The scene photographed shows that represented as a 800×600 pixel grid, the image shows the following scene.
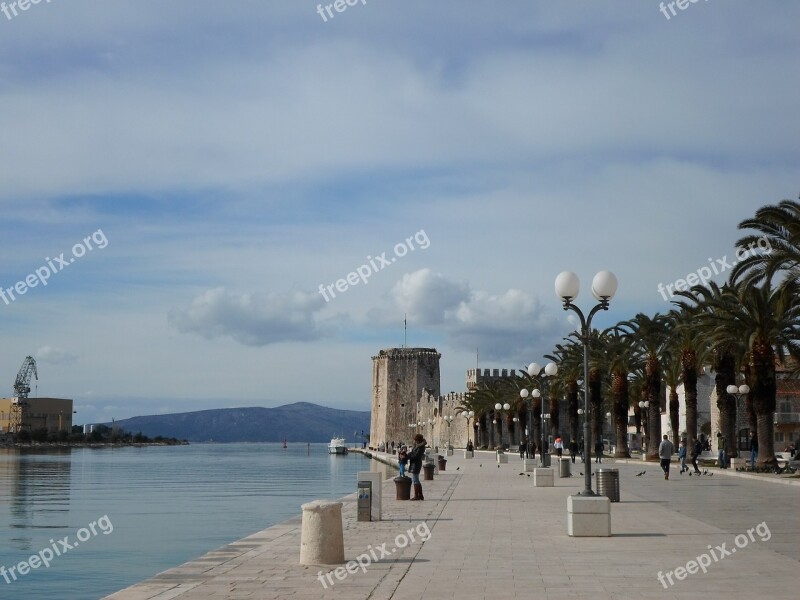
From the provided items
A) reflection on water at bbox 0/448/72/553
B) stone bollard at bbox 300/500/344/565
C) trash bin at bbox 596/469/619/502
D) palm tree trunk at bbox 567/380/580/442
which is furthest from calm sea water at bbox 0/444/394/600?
palm tree trunk at bbox 567/380/580/442

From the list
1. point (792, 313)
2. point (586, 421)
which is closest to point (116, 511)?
point (586, 421)

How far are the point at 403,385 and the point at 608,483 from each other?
103704 millimetres

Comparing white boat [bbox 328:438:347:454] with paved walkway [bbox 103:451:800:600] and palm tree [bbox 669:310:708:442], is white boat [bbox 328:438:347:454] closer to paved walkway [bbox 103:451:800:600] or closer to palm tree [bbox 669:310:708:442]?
palm tree [bbox 669:310:708:442]

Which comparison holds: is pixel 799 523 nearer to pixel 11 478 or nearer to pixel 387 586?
pixel 387 586

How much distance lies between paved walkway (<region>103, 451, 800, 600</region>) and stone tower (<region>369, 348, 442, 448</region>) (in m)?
102

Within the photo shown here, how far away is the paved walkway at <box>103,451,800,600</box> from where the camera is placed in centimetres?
1010

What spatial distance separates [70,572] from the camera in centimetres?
1817

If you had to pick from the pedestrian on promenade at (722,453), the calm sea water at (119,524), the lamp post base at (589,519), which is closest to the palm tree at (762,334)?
the pedestrian on promenade at (722,453)

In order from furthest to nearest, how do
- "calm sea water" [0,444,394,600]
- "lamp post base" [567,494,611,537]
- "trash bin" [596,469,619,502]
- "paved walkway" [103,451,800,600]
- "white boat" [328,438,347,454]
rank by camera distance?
"white boat" [328,438,347,454], "trash bin" [596,469,619,502], "calm sea water" [0,444,394,600], "lamp post base" [567,494,611,537], "paved walkway" [103,451,800,600]

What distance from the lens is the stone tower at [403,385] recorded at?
124312 millimetres

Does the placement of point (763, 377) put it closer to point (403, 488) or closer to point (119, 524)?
point (403, 488)

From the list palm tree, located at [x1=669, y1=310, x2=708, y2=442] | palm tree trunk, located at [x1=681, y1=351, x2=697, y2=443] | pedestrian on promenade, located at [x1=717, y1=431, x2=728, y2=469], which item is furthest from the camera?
palm tree trunk, located at [x1=681, y1=351, x2=697, y2=443]

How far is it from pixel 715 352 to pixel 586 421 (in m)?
26.0

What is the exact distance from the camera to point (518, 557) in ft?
41.5
